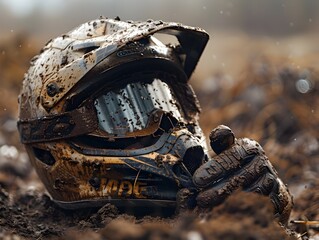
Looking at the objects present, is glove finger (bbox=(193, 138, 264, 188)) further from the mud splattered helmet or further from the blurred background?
the blurred background

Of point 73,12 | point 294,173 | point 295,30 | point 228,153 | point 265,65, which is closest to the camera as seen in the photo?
point 228,153

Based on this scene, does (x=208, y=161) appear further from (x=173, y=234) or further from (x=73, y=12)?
(x=73, y=12)

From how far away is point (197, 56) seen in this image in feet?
21.2

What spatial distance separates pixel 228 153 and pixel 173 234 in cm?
168

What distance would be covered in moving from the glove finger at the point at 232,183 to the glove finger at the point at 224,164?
0.11 feet

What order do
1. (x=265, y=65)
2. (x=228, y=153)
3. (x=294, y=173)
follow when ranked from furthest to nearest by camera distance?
1. (x=265, y=65)
2. (x=294, y=173)
3. (x=228, y=153)

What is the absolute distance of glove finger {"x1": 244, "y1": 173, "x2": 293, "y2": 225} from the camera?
16.7 ft

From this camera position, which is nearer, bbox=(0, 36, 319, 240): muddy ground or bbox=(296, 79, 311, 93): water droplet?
bbox=(0, 36, 319, 240): muddy ground

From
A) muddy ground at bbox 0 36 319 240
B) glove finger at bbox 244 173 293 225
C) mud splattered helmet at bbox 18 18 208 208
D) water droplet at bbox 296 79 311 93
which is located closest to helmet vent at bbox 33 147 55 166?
mud splattered helmet at bbox 18 18 208 208

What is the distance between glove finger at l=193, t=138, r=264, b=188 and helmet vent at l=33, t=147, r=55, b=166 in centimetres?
138

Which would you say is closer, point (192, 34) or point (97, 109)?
point (97, 109)

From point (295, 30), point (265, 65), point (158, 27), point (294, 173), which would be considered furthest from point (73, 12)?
point (158, 27)

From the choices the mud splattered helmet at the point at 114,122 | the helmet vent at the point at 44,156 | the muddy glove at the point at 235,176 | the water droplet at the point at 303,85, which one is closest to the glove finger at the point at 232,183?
the muddy glove at the point at 235,176

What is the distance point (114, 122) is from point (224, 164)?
102cm
